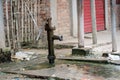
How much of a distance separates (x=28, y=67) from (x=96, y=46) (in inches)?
115

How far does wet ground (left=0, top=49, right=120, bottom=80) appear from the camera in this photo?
6.27 metres

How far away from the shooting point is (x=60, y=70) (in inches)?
268

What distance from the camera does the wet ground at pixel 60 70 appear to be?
627 centimetres

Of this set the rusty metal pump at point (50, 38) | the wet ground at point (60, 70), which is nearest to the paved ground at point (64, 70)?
the wet ground at point (60, 70)

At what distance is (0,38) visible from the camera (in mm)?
7867

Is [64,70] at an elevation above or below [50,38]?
below

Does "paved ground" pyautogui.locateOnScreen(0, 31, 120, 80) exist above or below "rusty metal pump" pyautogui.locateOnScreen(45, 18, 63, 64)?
below

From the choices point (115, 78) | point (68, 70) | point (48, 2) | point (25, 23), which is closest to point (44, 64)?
point (68, 70)

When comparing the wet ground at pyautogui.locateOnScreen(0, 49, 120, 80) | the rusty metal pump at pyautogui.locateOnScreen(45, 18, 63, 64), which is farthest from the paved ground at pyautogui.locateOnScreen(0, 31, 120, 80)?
the rusty metal pump at pyautogui.locateOnScreen(45, 18, 63, 64)

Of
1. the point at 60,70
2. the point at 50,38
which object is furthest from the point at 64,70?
the point at 50,38

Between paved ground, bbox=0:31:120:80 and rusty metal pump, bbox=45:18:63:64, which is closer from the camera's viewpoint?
paved ground, bbox=0:31:120:80

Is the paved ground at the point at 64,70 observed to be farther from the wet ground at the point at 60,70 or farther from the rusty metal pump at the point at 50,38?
the rusty metal pump at the point at 50,38

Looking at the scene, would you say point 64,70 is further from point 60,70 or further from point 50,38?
point 50,38

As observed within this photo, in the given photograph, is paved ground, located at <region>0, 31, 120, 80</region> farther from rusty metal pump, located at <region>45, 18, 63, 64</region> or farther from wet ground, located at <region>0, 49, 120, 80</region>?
rusty metal pump, located at <region>45, 18, 63, 64</region>
